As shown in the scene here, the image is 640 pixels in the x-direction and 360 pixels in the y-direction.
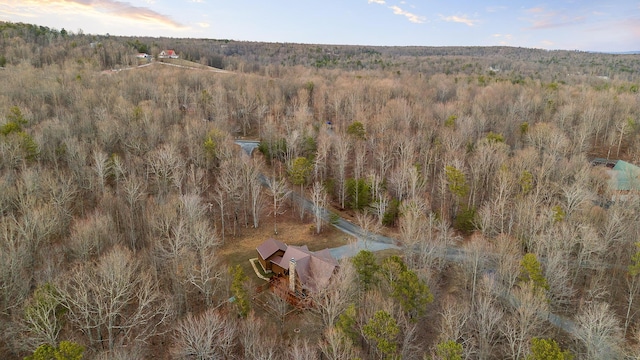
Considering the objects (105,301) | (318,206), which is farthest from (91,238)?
(318,206)

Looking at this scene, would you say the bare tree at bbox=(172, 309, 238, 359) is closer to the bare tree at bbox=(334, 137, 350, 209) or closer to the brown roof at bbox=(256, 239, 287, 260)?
the brown roof at bbox=(256, 239, 287, 260)

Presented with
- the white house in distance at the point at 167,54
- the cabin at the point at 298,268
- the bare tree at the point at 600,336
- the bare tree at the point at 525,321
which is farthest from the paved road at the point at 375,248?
the white house in distance at the point at 167,54

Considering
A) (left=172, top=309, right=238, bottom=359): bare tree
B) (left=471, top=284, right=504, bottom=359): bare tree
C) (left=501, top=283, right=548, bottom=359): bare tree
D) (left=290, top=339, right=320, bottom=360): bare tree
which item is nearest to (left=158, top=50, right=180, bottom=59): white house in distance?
(left=172, top=309, right=238, bottom=359): bare tree

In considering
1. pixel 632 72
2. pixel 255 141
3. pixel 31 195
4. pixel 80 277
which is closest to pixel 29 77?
pixel 255 141

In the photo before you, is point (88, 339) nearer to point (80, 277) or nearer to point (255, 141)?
point (80, 277)

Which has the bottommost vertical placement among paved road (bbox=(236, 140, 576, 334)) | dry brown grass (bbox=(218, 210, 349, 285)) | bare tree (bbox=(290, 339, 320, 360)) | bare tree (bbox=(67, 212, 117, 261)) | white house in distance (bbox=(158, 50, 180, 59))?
dry brown grass (bbox=(218, 210, 349, 285))

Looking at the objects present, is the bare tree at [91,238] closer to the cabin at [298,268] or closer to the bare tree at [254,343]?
the cabin at [298,268]
